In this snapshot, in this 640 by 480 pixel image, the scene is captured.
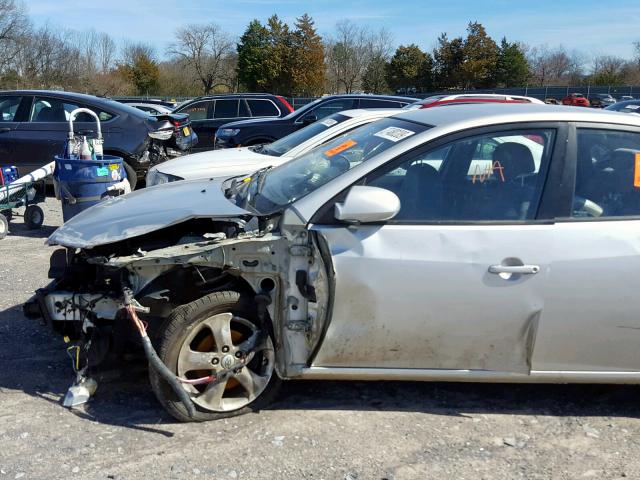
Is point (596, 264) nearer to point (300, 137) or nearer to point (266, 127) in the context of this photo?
point (300, 137)

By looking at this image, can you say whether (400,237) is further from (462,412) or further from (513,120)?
(462,412)

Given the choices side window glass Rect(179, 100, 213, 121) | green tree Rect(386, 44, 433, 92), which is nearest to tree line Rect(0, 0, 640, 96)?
green tree Rect(386, 44, 433, 92)

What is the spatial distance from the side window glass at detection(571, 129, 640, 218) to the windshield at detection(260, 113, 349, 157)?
418 cm

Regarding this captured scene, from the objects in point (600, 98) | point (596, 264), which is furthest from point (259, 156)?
point (600, 98)

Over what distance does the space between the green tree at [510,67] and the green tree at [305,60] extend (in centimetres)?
1631

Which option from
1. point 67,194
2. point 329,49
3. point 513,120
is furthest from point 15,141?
point 329,49

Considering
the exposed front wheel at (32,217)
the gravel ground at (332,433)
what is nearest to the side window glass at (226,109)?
the exposed front wheel at (32,217)

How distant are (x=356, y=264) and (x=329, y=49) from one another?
72238 mm

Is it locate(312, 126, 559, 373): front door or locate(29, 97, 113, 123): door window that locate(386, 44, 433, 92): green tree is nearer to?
locate(29, 97, 113, 123): door window

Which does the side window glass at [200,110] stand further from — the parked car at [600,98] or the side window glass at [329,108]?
the parked car at [600,98]

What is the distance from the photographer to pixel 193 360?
3535 mm

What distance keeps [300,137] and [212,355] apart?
4563mm

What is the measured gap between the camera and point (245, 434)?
3508 millimetres

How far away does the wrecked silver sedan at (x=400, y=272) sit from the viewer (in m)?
3.39
